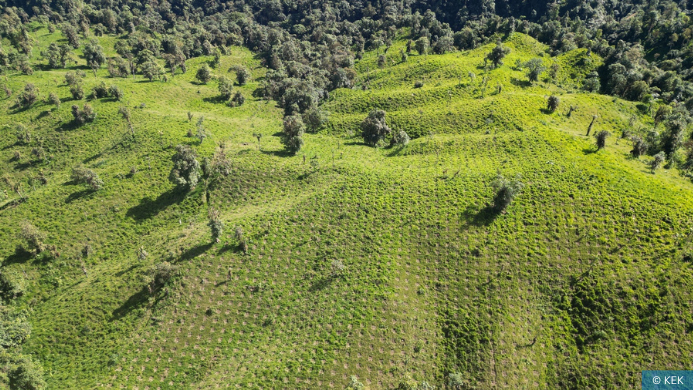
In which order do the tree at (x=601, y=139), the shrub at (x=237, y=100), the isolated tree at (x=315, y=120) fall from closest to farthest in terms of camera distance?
the tree at (x=601, y=139)
the isolated tree at (x=315, y=120)
the shrub at (x=237, y=100)

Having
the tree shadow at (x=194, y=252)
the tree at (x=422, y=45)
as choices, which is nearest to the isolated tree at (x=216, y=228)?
the tree shadow at (x=194, y=252)

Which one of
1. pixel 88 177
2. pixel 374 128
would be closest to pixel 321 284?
pixel 374 128

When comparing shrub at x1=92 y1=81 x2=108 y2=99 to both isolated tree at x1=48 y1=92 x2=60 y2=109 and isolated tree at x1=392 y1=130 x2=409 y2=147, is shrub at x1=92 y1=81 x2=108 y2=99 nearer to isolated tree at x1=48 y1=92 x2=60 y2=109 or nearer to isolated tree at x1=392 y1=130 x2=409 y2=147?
isolated tree at x1=48 y1=92 x2=60 y2=109

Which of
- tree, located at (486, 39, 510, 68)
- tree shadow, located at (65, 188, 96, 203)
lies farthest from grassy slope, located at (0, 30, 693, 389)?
tree, located at (486, 39, 510, 68)

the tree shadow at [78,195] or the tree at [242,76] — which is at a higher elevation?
the tree at [242,76]

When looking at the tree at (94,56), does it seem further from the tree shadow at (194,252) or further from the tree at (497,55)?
the tree at (497,55)
